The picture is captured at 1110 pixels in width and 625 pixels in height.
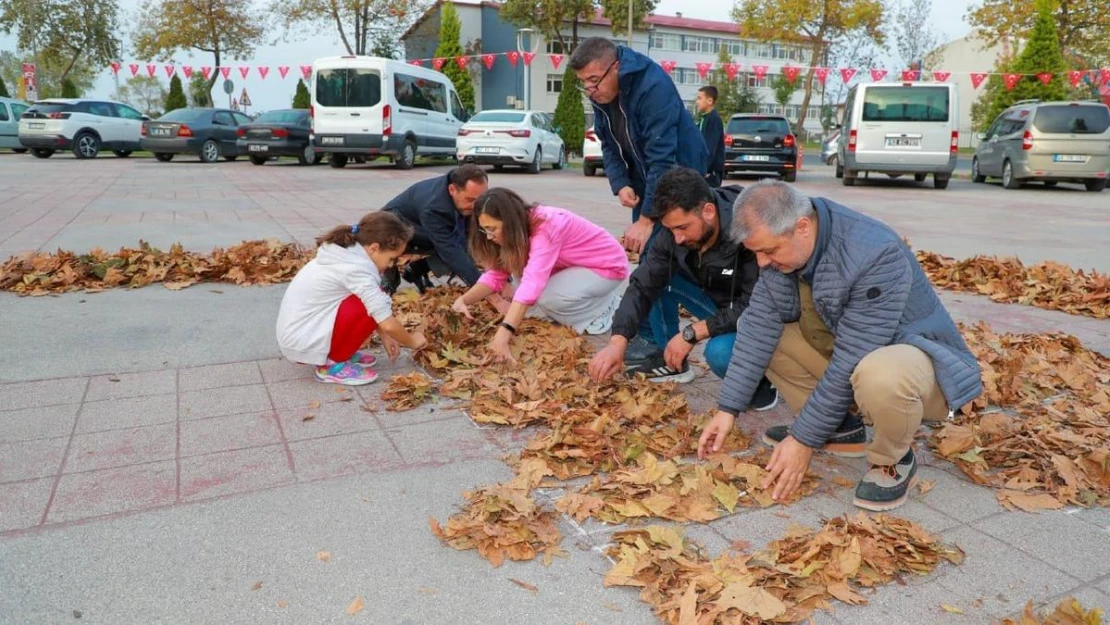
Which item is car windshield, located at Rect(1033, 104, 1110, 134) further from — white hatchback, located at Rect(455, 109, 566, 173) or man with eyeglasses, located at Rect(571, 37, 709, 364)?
man with eyeglasses, located at Rect(571, 37, 709, 364)

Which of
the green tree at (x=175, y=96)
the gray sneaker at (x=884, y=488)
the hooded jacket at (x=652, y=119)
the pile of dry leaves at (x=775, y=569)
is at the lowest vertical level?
the pile of dry leaves at (x=775, y=569)

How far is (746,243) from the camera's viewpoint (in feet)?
9.25

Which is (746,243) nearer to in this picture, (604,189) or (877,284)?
(877,284)

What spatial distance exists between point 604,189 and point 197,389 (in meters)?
13.5

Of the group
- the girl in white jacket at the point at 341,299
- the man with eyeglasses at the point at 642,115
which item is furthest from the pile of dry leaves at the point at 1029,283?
the girl in white jacket at the point at 341,299

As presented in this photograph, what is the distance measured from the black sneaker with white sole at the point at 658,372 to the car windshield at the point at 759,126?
17404 mm

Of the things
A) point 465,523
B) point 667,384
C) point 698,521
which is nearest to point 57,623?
point 465,523

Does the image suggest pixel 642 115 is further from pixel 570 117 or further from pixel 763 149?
pixel 570 117

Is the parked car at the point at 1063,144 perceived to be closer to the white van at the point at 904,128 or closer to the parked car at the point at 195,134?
the white van at the point at 904,128

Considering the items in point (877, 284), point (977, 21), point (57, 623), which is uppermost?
point (977, 21)

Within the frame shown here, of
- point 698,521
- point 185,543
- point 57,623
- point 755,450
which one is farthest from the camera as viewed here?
point 755,450

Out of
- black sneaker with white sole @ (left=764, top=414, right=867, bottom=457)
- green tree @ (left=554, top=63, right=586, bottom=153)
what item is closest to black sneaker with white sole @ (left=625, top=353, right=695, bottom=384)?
black sneaker with white sole @ (left=764, top=414, right=867, bottom=457)

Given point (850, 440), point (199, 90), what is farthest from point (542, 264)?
point (199, 90)

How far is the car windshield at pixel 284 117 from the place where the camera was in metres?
22.9
